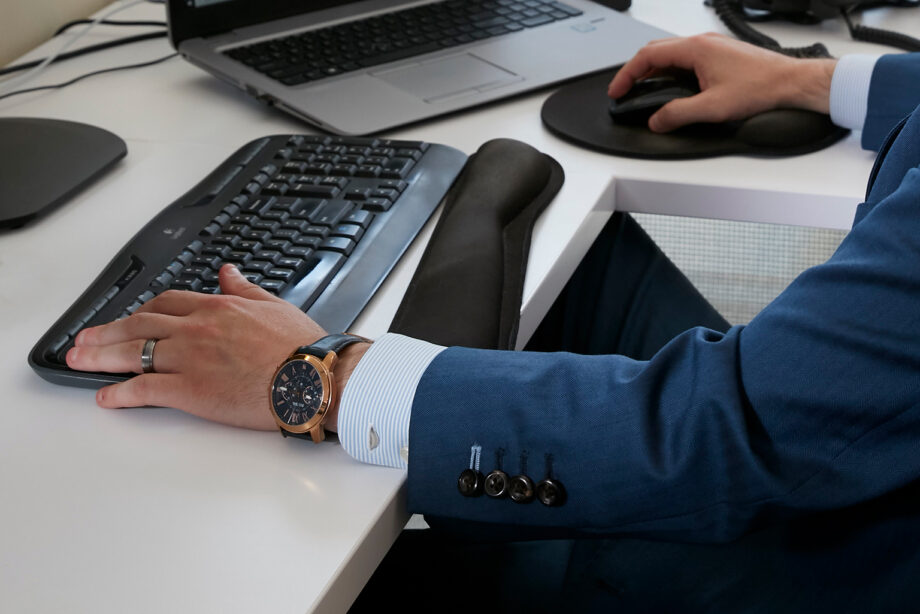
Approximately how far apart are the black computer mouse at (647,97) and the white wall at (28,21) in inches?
30.0

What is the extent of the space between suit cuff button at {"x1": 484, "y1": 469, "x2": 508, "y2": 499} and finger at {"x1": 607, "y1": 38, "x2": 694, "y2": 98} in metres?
0.54

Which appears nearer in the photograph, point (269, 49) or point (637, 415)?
point (637, 415)

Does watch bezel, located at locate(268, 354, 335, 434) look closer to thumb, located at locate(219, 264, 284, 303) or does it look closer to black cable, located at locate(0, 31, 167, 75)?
thumb, located at locate(219, 264, 284, 303)

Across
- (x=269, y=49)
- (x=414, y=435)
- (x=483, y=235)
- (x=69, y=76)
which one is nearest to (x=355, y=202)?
(x=483, y=235)

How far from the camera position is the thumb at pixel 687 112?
0.93m

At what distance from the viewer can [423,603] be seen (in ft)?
2.57

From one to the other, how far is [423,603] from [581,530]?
0.79ft

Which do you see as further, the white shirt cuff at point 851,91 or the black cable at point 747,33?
the black cable at point 747,33

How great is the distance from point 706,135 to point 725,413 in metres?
0.47

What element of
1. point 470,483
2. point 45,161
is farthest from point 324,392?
point 45,161

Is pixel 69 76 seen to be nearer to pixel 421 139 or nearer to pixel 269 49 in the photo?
pixel 269 49

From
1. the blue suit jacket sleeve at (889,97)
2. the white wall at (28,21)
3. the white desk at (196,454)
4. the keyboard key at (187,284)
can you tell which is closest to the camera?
the white desk at (196,454)

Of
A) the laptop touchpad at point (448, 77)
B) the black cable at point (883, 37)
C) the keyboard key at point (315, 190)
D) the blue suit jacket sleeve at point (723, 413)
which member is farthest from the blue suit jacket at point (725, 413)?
the black cable at point (883, 37)

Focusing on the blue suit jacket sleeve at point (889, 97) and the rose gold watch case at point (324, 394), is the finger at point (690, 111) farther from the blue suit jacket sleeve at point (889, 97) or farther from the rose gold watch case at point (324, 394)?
the rose gold watch case at point (324, 394)
